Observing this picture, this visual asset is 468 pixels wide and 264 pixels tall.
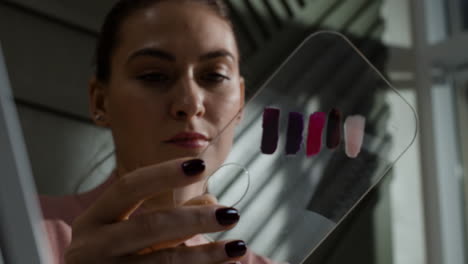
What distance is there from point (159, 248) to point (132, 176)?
1.7 inches

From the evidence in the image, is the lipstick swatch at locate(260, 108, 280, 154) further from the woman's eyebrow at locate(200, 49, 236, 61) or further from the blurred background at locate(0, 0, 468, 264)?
the blurred background at locate(0, 0, 468, 264)

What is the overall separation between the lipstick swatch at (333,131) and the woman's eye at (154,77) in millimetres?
174

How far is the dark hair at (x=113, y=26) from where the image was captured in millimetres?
477

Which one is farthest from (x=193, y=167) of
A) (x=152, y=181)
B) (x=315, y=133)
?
(x=315, y=133)

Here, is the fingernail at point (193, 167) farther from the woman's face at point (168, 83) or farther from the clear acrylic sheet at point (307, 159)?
the woman's face at point (168, 83)

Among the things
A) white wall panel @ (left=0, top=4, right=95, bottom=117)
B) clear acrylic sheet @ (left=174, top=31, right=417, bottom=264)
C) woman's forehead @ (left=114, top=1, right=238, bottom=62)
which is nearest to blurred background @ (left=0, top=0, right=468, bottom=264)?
white wall panel @ (left=0, top=4, right=95, bottom=117)

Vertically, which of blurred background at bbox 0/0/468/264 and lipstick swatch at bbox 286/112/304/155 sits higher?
lipstick swatch at bbox 286/112/304/155

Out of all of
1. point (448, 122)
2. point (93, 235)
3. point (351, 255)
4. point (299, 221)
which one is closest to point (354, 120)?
point (299, 221)

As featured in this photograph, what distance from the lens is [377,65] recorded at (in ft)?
2.88

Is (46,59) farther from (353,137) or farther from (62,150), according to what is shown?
(353,137)

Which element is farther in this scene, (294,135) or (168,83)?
(168,83)

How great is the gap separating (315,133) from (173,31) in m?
0.20

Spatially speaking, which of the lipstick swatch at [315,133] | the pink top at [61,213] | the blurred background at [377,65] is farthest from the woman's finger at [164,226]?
the blurred background at [377,65]

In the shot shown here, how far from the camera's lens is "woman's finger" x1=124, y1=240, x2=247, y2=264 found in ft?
0.73
